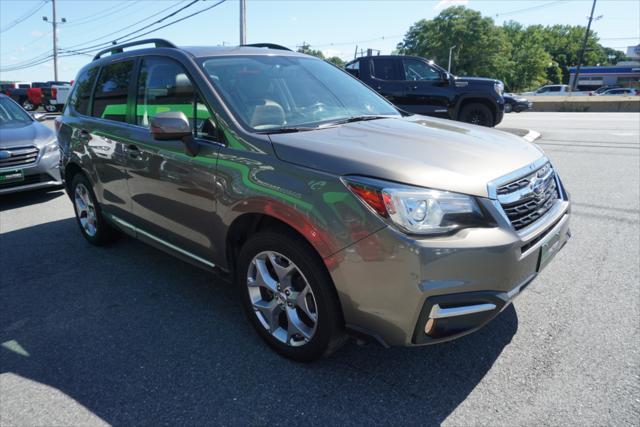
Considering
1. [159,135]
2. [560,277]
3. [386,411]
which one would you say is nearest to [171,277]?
[159,135]

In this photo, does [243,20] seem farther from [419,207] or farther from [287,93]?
[419,207]

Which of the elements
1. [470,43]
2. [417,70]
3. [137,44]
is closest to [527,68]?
[470,43]

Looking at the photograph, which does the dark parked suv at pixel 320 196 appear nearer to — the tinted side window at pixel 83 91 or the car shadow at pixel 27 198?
the tinted side window at pixel 83 91

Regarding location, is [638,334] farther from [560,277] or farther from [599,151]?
[599,151]

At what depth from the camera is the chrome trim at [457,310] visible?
2012 mm

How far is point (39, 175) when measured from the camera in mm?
6480

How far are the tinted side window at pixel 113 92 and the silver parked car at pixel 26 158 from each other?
2983 mm

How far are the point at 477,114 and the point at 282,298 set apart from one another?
9757mm

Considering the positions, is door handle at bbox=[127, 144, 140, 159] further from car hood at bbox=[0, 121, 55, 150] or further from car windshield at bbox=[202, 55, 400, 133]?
car hood at bbox=[0, 121, 55, 150]

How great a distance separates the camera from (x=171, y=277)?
12.6 feet

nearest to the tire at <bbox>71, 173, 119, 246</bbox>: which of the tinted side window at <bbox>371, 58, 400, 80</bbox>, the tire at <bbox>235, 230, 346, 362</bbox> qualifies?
the tire at <bbox>235, 230, 346, 362</bbox>

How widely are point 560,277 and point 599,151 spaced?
279 inches

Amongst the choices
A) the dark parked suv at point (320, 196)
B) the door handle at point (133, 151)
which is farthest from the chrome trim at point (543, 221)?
the door handle at point (133, 151)

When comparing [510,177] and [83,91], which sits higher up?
[83,91]
